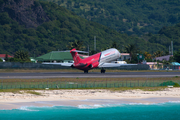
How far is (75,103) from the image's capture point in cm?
4147

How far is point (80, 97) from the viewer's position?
44.7 metres

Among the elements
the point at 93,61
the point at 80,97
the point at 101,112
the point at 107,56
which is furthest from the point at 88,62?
the point at 101,112

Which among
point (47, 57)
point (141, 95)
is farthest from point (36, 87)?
point (47, 57)

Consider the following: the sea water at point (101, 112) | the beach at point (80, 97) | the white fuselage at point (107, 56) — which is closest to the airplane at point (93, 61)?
the white fuselage at point (107, 56)

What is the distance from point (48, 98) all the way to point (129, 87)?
1586 centimetres

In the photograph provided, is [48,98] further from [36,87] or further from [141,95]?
[141,95]

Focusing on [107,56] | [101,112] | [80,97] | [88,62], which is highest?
[107,56]

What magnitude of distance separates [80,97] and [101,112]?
611 cm

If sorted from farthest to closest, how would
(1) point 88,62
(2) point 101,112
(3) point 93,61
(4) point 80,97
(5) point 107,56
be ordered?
(5) point 107,56, (3) point 93,61, (1) point 88,62, (4) point 80,97, (2) point 101,112

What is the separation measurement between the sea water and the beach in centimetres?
163

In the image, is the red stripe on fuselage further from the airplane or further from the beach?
the beach

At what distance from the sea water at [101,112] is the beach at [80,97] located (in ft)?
5.36

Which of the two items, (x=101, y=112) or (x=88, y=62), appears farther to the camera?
(x=88, y=62)

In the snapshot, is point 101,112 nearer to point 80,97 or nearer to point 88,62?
point 80,97
